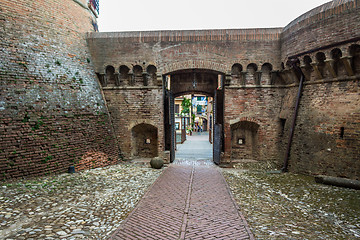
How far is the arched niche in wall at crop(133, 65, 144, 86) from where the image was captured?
11.1m

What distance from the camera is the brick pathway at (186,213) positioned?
460cm

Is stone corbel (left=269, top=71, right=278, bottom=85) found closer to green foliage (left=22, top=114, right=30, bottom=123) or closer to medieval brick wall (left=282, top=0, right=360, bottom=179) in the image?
medieval brick wall (left=282, top=0, right=360, bottom=179)

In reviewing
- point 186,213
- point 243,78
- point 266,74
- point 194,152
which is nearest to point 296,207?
point 186,213

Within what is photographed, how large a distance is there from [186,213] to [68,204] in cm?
329

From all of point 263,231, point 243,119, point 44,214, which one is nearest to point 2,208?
point 44,214

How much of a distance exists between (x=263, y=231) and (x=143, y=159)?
8.02 meters

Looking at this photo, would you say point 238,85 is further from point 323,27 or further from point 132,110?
point 132,110

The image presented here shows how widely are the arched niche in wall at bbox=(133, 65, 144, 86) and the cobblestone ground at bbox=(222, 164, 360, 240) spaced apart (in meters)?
6.63

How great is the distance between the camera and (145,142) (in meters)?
11.9

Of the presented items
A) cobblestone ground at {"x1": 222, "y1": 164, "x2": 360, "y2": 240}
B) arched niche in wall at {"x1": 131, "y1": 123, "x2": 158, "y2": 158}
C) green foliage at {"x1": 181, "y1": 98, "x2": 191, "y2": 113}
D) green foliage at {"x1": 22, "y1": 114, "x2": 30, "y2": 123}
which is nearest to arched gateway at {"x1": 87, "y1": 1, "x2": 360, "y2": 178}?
arched niche in wall at {"x1": 131, "y1": 123, "x2": 158, "y2": 158}

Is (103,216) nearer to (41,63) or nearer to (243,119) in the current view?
(41,63)

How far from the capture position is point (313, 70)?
9008 millimetres

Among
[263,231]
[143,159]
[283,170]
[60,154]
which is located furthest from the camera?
[143,159]

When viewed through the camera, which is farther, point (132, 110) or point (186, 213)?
point (132, 110)
